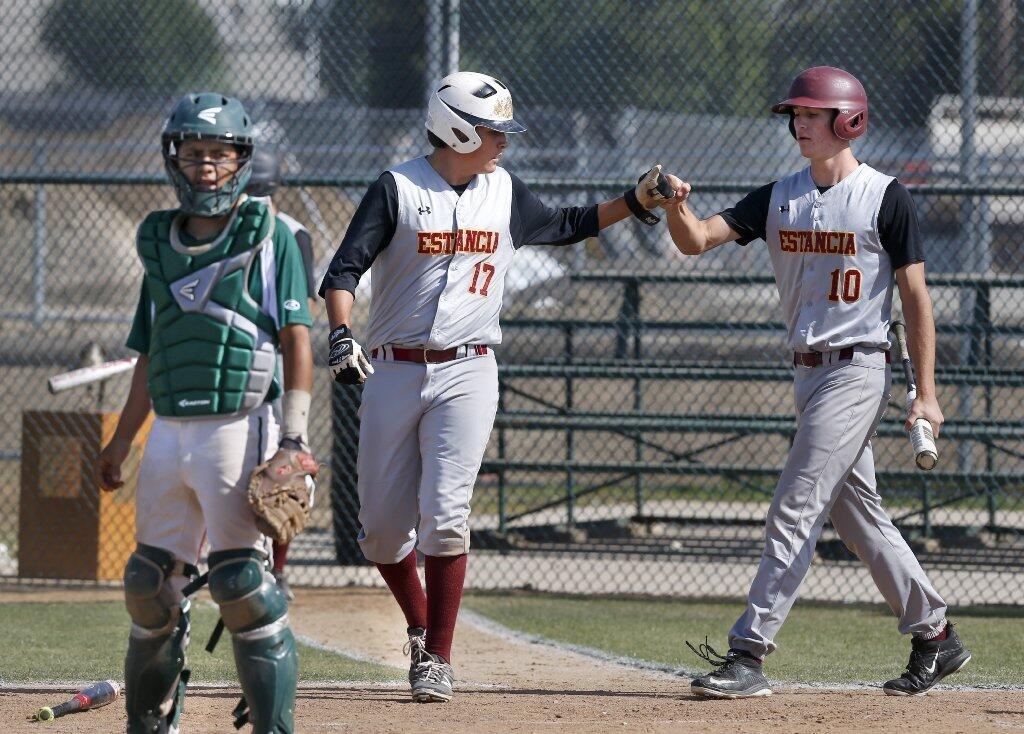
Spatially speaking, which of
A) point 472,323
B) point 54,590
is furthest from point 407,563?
point 54,590

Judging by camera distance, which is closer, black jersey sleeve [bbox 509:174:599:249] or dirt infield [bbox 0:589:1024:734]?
dirt infield [bbox 0:589:1024:734]

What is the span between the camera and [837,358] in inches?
191

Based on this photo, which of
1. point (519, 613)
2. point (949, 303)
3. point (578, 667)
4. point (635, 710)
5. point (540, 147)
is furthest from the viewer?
point (949, 303)

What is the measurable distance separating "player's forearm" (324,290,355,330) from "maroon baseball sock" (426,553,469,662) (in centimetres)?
85

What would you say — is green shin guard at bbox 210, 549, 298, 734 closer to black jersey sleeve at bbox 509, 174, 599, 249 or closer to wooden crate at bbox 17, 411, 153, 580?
black jersey sleeve at bbox 509, 174, 599, 249

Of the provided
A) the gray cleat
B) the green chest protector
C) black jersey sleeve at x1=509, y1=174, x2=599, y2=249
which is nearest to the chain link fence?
black jersey sleeve at x1=509, y1=174, x2=599, y2=249

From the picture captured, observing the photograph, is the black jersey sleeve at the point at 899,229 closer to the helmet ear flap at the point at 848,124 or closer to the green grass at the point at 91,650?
the helmet ear flap at the point at 848,124

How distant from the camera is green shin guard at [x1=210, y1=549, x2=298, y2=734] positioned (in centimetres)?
360

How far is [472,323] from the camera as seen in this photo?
495cm

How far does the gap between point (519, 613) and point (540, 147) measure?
273cm

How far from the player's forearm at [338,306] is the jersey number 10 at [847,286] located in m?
1.58

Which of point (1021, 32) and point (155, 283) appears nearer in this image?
point (155, 283)

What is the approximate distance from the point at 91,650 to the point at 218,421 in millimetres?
2701

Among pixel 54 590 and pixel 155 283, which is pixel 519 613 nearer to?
pixel 54 590
